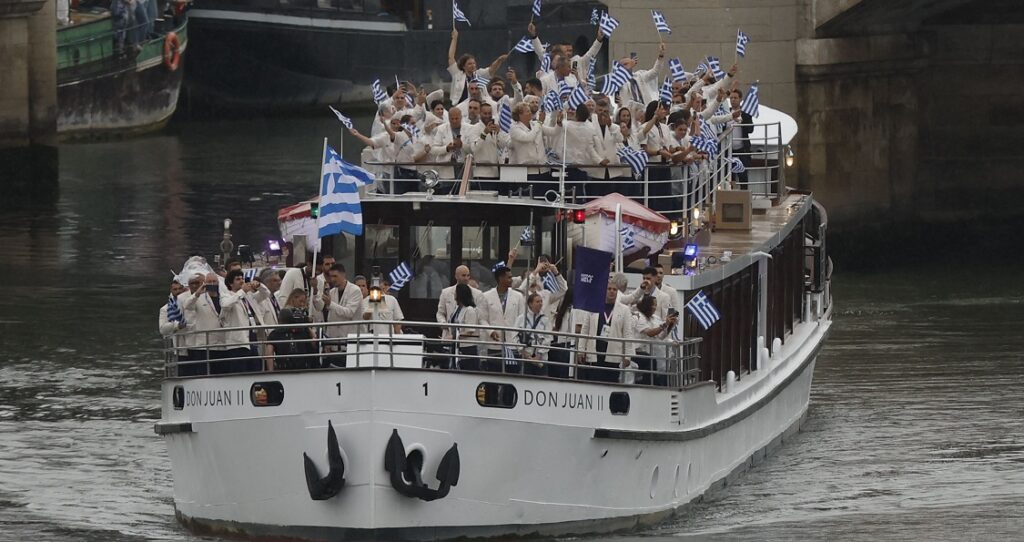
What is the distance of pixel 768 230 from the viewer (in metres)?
29.9

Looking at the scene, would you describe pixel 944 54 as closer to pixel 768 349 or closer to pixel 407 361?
pixel 768 349

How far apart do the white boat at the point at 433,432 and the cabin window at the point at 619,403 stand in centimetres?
1

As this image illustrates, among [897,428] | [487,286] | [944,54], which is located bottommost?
[897,428]

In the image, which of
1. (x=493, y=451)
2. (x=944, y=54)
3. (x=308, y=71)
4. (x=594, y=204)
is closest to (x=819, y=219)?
(x=594, y=204)

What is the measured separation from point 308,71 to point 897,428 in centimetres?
4593

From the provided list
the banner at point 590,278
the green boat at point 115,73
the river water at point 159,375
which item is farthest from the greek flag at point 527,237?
the green boat at point 115,73

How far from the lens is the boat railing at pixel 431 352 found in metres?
22.2

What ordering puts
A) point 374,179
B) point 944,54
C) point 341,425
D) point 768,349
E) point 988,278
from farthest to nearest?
point 944,54, point 988,278, point 768,349, point 374,179, point 341,425

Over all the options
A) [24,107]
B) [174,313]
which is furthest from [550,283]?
[24,107]

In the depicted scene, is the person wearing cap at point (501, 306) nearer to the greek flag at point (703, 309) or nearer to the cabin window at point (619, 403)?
the cabin window at point (619, 403)

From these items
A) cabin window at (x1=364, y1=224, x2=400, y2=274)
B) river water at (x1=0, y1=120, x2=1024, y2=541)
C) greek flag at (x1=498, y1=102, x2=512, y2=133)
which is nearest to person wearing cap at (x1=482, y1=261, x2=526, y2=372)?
cabin window at (x1=364, y1=224, x2=400, y2=274)

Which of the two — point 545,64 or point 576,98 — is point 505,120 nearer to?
point 576,98

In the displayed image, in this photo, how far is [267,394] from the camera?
73.7ft

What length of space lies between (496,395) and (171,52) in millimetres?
47715
